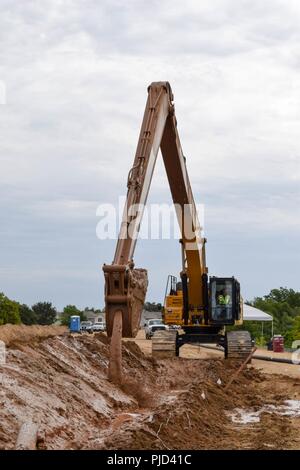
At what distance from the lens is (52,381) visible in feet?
47.4

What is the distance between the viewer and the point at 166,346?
2512 cm

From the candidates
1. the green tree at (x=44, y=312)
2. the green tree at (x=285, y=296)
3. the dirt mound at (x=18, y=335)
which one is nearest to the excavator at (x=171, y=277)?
the dirt mound at (x=18, y=335)

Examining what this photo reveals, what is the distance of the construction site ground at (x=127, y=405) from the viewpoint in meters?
11.1

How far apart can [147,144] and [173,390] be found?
23.4 feet

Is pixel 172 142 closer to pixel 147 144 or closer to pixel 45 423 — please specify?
pixel 147 144

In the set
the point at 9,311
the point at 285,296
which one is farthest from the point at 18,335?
the point at 285,296

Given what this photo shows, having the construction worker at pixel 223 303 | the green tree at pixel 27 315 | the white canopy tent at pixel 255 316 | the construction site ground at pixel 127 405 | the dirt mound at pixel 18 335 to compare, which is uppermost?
the green tree at pixel 27 315

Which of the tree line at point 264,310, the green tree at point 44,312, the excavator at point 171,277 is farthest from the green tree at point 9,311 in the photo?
the excavator at point 171,277

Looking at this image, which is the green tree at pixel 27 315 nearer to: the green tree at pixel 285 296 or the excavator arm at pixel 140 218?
the green tree at pixel 285 296

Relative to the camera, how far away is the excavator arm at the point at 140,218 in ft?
44.7

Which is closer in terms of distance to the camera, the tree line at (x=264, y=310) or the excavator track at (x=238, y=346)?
the excavator track at (x=238, y=346)

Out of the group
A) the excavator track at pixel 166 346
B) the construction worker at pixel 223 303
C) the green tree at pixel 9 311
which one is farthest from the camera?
the green tree at pixel 9 311

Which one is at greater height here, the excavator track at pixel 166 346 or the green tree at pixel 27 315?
the green tree at pixel 27 315

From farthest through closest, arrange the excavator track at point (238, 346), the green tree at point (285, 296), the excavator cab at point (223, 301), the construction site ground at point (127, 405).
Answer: the green tree at point (285, 296) → the excavator track at point (238, 346) → the excavator cab at point (223, 301) → the construction site ground at point (127, 405)
